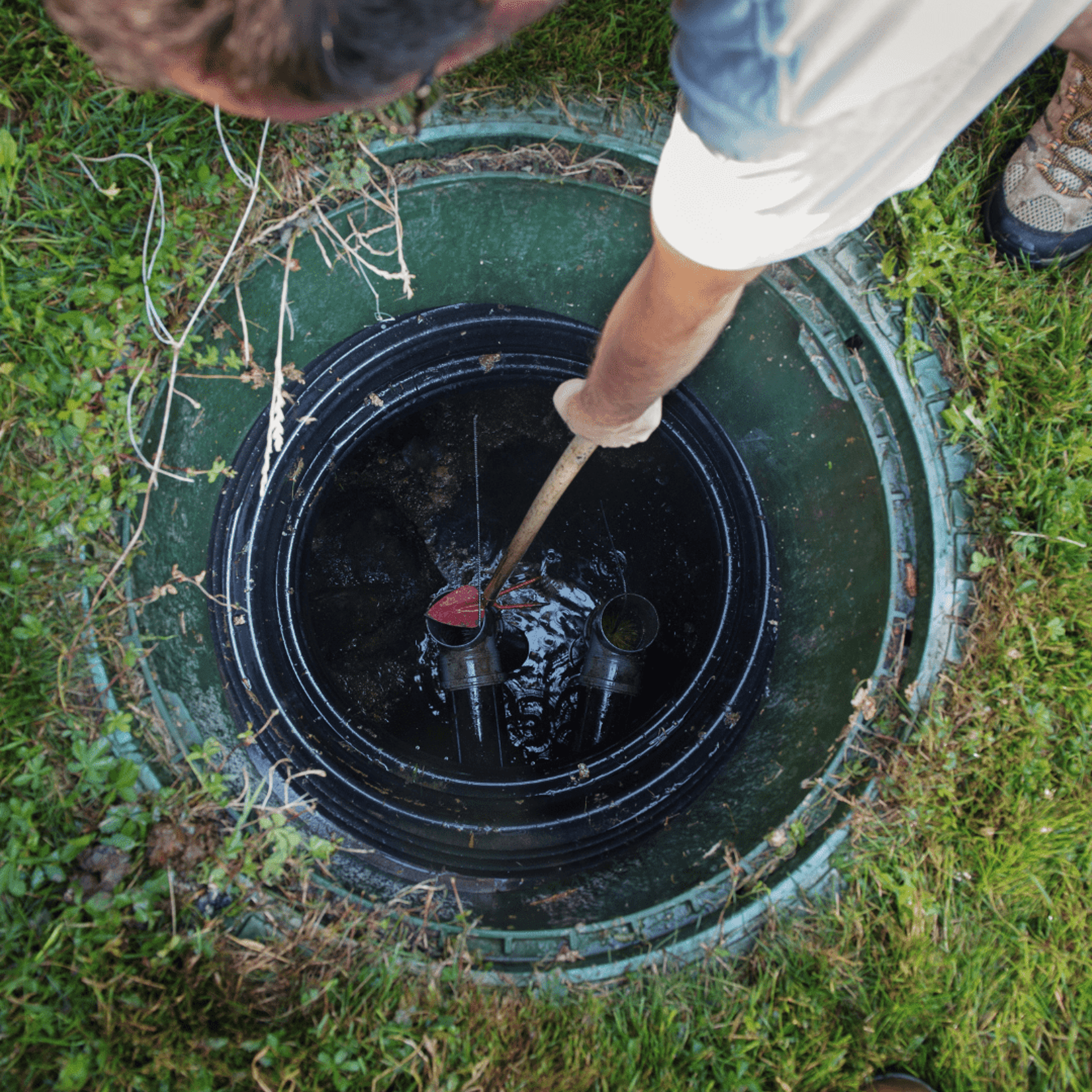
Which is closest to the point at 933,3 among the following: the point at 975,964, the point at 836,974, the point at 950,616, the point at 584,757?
the point at 950,616

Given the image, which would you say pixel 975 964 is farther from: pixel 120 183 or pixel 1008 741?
pixel 120 183

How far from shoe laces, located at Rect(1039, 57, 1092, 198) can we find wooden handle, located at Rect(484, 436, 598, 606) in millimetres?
1366

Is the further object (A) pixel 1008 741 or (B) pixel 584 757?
(B) pixel 584 757

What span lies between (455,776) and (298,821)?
623 mm

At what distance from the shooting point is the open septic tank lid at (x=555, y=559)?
177 cm

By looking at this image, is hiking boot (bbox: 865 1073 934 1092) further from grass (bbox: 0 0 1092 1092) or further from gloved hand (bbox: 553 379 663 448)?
gloved hand (bbox: 553 379 663 448)

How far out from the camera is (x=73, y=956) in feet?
4.60

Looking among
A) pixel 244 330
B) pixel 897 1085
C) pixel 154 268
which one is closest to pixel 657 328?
pixel 244 330

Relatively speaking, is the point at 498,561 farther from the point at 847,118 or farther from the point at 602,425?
the point at 847,118

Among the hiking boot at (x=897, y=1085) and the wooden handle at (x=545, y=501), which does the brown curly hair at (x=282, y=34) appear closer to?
the wooden handle at (x=545, y=501)

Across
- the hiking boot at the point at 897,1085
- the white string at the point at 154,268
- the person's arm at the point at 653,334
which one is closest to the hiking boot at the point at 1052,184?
Result: the person's arm at the point at 653,334

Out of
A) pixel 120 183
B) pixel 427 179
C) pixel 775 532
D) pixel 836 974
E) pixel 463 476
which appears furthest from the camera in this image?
pixel 463 476

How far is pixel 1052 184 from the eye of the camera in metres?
1.81

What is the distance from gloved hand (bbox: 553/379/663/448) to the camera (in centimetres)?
131
